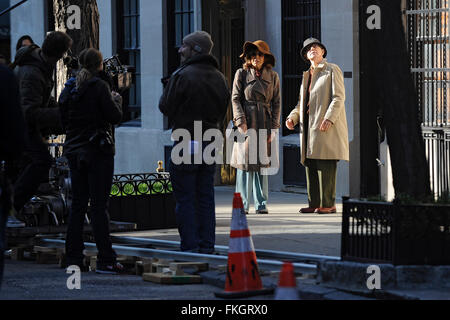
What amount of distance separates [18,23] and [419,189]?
17.9 m

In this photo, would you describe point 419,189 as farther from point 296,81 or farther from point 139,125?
point 139,125

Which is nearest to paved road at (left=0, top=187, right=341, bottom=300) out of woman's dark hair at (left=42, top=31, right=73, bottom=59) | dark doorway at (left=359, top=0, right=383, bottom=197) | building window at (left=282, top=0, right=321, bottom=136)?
dark doorway at (left=359, top=0, right=383, bottom=197)

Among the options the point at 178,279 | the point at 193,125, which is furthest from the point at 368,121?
the point at 178,279

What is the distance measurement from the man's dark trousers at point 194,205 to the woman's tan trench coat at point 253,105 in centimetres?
398

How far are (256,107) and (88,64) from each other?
468 centimetres

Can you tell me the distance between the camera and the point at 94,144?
34.7ft

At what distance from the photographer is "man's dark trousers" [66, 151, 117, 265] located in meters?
10.6

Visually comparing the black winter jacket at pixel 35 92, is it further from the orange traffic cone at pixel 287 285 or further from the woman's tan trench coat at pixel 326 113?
the orange traffic cone at pixel 287 285

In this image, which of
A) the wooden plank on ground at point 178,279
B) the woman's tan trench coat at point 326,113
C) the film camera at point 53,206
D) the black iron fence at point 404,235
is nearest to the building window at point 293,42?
the woman's tan trench coat at point 326,113

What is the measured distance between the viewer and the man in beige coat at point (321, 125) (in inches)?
584

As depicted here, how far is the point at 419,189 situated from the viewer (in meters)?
9.91
